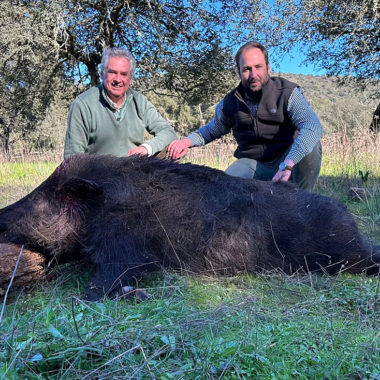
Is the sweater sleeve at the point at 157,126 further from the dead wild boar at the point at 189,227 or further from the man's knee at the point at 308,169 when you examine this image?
the dead wild boar at the point at 189,227

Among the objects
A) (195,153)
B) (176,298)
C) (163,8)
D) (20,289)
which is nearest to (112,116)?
(20,289)

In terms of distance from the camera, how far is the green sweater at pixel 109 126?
476 cm

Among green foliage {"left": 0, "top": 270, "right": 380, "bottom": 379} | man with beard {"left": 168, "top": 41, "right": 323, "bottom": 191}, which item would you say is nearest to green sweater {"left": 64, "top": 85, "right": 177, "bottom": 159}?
man with beard {"left": 168, "top": 41, "right": 323, "bottom": 191}

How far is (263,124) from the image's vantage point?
461 centimetres

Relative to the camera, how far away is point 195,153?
10.7 metres

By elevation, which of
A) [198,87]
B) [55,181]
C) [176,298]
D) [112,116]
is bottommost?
[176,298]

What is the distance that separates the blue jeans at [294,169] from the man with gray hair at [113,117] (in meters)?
0.98

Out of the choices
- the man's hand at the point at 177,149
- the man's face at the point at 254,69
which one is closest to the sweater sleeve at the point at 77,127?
the man's hand at the point at 177,149

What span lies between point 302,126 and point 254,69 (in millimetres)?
838

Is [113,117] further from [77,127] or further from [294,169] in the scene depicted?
[294,169]

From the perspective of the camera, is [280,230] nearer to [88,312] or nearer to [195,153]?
[88,312]

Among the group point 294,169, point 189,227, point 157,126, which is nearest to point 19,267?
point 189,227

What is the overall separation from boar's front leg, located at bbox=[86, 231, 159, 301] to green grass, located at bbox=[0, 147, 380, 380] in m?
0.17

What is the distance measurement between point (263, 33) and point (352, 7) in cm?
287
